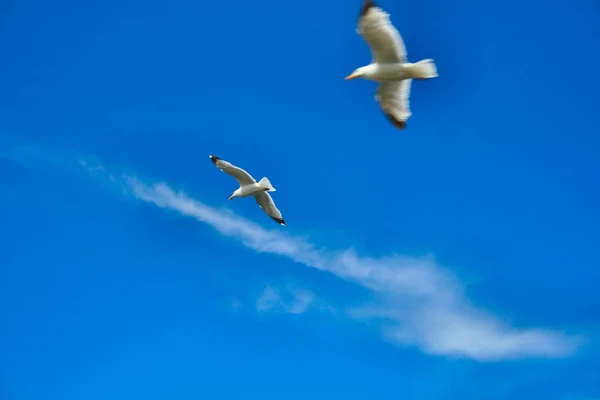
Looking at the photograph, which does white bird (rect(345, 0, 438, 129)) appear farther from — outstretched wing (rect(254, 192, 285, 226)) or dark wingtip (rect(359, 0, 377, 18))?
outstretched wing (rect(254, 192, 285, 226))

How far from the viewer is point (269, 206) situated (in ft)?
71.9

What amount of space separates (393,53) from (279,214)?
9.00 metres

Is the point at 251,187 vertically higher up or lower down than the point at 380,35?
higher up

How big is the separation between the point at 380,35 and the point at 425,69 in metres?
1.29

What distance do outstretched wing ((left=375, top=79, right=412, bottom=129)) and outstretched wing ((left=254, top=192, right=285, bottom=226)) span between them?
259 inches

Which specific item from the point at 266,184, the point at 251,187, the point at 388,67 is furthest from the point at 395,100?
the point at 251,187

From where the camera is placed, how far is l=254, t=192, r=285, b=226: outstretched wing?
2159 centimetres

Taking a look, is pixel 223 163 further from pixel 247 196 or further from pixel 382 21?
pixel 382 21

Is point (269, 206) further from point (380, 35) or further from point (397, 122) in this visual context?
point (380, 35)

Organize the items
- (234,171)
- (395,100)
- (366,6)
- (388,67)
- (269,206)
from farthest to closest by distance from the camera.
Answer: (269,206), (234,171), (395,100), (388,67), (366,6)

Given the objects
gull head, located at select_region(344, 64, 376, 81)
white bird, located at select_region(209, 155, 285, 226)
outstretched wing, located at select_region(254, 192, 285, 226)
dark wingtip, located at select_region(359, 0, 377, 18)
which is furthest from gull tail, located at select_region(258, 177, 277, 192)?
Answer: dark wingtip, located at select_region(359, 0, 377, 18)

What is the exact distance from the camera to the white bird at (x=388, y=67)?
45.3ft

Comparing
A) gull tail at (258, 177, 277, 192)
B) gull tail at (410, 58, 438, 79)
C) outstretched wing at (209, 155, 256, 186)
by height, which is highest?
outstretched wing at (209, 155, 256, 186)

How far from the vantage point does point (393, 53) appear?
47.4 ft
